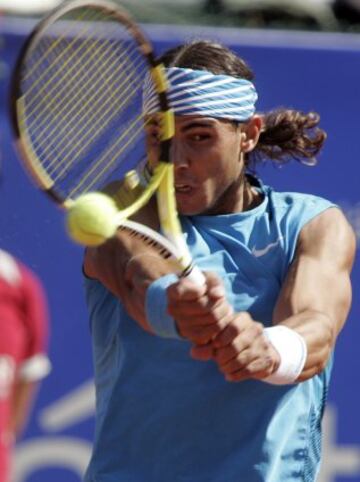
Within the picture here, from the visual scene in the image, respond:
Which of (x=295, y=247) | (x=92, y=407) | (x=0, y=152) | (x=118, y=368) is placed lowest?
(x=92, y=407)

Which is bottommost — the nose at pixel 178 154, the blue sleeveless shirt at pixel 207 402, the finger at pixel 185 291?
the blue sleeveless shirt at pixel 207 402

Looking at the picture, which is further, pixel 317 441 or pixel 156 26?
pixel 156 26

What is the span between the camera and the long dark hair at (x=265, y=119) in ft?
12.6

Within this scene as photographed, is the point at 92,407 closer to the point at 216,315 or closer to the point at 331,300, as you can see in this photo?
the point at 331,300

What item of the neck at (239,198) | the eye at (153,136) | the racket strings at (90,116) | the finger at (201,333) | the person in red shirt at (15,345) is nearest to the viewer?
the person in red shirt at (15,345)

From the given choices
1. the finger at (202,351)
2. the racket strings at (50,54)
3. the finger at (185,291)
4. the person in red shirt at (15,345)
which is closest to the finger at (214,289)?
the finger at (185,291)

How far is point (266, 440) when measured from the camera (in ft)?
12.0

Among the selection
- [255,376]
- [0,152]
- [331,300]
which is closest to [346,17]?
[0,152]

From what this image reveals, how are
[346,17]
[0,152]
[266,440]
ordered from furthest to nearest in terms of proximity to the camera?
1. [346,17]
2. [0,152]
3. [266,440]

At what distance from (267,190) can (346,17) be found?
243cm

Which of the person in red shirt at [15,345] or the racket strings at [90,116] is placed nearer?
the person in red shirt at [15,345]

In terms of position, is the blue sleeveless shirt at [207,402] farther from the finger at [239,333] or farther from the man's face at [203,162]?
the finger at [239,333]

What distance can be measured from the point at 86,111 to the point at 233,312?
2.58 ft

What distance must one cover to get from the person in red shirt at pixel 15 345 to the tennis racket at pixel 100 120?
0.21 meters
